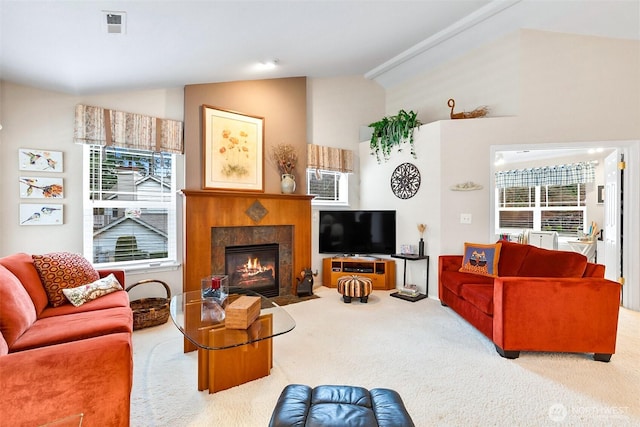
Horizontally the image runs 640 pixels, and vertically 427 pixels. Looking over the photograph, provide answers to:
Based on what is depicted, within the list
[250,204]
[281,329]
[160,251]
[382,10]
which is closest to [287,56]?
[382,10]

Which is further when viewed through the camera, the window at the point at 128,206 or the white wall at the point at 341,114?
the white wall at the point at 341,114

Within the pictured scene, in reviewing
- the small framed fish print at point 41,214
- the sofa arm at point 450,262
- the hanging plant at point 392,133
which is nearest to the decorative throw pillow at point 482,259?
the sofa arm at point 450,262

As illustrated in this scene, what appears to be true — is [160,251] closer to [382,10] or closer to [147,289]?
[147,289]

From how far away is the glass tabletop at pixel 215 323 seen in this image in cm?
180

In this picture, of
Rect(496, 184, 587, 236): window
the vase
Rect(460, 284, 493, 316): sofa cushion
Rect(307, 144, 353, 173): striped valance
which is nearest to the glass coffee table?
Rect(460, 284, 493, 316): sofa cushion

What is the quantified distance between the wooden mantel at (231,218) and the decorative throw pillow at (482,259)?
2159 mm

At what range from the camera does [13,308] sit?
5.90 feet

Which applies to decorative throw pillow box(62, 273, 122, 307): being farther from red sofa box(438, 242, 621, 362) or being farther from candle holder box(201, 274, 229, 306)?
red sofa box(438, 242, 621, 362)

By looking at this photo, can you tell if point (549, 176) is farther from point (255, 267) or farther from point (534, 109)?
point (255, 267)

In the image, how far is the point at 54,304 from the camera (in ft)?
7.87

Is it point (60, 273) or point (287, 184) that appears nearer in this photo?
point (60, 273)

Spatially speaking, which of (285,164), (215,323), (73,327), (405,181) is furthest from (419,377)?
(285,164)

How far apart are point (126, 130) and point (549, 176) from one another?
795 centimetres

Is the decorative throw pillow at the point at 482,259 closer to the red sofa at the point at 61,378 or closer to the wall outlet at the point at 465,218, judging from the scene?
the wall outlet at the point at 465,218
